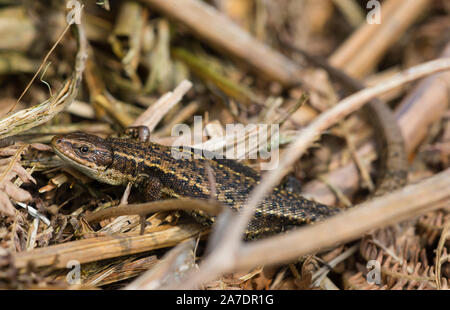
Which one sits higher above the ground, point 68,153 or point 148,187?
point 68,153

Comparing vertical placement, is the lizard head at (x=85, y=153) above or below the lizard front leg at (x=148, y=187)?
above

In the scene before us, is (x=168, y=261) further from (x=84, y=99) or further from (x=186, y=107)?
(x=84, y=99)

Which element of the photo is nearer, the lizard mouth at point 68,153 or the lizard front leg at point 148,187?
the lizard mouth at point 68,153

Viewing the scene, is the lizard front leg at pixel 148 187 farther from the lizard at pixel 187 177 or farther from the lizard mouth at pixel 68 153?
the lizard mouth at pixel 68 153

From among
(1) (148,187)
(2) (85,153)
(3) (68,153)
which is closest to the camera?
(3) (68,153)

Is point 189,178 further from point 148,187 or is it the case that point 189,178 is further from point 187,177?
point 148,187

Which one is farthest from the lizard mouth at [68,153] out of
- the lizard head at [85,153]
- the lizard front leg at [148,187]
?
the lizard front leg at [148,187]

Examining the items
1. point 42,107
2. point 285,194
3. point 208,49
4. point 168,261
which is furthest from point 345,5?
point 168,261

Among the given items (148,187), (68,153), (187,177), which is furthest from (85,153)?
(187,177)
